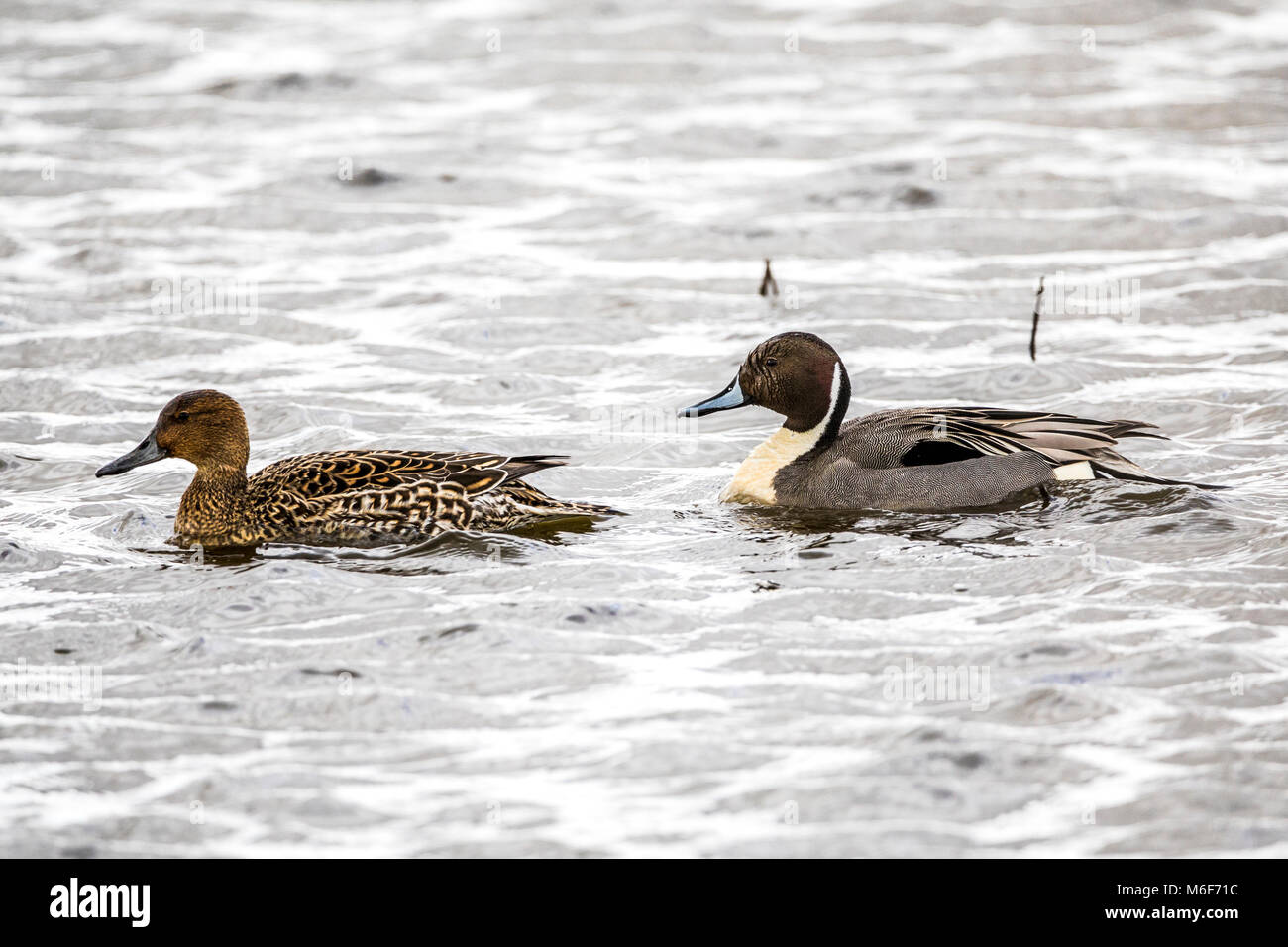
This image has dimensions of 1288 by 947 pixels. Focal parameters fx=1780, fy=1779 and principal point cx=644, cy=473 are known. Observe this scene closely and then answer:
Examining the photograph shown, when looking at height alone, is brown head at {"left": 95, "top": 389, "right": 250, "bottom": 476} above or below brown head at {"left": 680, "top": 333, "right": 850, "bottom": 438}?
below

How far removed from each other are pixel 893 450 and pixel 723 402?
3.28 ft

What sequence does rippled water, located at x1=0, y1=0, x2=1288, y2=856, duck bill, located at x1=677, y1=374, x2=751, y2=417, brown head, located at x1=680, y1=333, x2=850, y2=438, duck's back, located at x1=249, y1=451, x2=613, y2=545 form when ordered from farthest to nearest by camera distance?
duck bill, located at x1=677, y1=374, x2=751, y2=417 → brown head, located at x1=680, y1=333, x2=850, y2=438 → duck's back, located at x1=249, y1=451, x2=613, y2=545 → rippled water, located at x1=0, y1=0, x2=1288, y2=856

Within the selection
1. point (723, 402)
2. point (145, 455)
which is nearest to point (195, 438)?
point (145, 455)

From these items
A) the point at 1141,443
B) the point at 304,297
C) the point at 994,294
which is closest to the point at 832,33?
the point at 994,294

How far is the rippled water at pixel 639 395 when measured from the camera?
19.7 feet

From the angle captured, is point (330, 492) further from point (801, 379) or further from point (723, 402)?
point (801, 379)

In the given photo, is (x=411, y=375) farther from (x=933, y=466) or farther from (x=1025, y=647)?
(x=1025, y=647)

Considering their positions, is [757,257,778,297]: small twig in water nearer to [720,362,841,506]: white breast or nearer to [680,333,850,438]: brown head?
[680,333,850,438]: brown head

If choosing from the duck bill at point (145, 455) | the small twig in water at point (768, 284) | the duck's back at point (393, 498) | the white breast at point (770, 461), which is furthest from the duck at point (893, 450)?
the small twig in water at point (768, 284)

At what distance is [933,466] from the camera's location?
8844 mm

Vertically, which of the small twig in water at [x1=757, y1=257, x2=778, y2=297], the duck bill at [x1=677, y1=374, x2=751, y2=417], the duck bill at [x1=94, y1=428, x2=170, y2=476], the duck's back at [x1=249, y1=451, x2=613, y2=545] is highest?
the small twig in water at [x1=757, y1=257, x2=778, y2=297]

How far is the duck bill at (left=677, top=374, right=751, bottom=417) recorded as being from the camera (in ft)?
30.7

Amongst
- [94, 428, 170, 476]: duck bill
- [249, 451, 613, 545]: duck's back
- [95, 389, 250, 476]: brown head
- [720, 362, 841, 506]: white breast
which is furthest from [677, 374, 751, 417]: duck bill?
[94, 428, 170, 476]: duck bill
